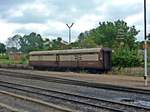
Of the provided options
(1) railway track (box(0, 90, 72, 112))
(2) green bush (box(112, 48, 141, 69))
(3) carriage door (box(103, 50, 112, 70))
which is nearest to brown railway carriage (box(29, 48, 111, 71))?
(3) carriage door (box(103, 50, 112, 70))

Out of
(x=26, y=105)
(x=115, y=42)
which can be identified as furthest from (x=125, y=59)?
(x=115, y=42)

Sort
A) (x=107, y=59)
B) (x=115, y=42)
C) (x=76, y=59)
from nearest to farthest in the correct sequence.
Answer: (x=107, y=59), (x=76, y=59), (x=115, y=42)

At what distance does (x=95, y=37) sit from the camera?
361 feet

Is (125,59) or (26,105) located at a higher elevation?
(125,59)

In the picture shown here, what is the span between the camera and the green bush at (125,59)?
44894 millimetres

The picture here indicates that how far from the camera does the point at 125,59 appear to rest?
44688 millimetres

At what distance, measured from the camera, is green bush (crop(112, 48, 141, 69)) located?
44894mm

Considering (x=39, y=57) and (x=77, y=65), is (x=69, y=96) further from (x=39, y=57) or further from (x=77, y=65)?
(x=39, y=57)

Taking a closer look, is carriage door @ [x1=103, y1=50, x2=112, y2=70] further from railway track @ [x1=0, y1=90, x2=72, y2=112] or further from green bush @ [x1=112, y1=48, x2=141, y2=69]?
railway track @ [x1=0, y1=90, x2=72, y2=112]

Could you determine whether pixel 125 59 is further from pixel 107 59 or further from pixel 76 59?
pixel 76 59

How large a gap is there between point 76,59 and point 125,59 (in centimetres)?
599

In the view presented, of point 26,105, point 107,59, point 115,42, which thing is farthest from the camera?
point 115,42

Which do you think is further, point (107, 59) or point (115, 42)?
point (115, 42)

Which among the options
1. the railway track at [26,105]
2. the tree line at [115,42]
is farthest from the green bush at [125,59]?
the railway track at [26,105]
